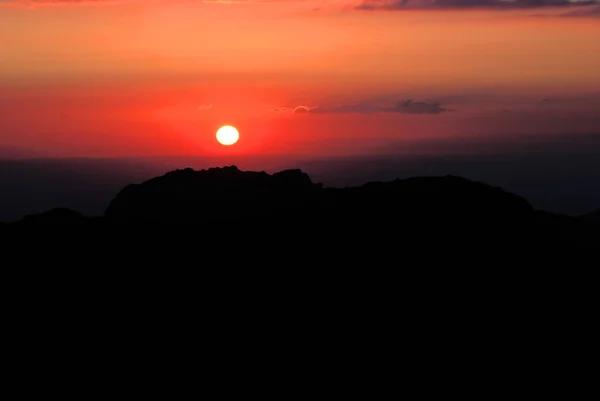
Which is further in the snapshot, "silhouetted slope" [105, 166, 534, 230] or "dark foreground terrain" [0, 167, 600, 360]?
"silhouetted slope" [105, 166, 534, 230]

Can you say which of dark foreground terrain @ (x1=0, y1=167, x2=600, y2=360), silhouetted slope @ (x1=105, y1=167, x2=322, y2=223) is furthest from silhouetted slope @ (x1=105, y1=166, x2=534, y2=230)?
dark foreground terrain @ (x1=0, y1=167, x2=600, y2=360)

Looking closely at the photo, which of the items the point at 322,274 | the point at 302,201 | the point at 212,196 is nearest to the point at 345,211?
the point at 302,201

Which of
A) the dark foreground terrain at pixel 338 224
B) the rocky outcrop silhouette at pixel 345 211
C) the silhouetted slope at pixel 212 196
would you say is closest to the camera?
the dark foreground terrain at pixel 338 224

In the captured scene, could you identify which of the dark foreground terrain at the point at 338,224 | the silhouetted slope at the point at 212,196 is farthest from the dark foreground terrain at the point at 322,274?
the silhouetted slope at the point at 212,196

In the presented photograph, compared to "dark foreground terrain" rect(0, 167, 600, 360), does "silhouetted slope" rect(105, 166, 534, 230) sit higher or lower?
higher

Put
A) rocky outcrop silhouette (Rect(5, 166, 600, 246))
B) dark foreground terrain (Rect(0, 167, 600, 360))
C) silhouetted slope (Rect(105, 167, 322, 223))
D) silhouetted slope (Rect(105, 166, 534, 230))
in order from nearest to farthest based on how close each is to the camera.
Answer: dark foreground terrain (Rect(0, 167, 600, 360)) < rocky outcrop silhouette (Rect(5, 166, 600, 246)) < silhouetted slope (Rect(105, 166, 534, 230)) < silhouetted slope (Rect(105, 167, 322, 223))

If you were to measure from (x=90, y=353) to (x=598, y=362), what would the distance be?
2576cm

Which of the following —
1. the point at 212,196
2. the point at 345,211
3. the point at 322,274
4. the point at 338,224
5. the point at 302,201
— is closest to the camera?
the point at 322,274

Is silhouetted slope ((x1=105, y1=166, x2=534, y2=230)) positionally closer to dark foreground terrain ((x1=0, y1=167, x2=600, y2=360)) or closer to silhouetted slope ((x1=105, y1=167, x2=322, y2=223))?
silhouetted slope ((x1=105, y1=167, x2=322, y2=223))

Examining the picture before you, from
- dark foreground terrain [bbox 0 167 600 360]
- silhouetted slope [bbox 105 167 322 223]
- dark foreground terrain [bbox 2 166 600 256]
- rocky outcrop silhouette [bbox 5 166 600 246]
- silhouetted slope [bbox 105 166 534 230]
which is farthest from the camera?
silhouetted slope [bbox 105 167 322 223]

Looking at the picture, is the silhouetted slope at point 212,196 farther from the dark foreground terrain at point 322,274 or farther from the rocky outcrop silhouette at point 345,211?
the dark foreground terrain at point 322,274

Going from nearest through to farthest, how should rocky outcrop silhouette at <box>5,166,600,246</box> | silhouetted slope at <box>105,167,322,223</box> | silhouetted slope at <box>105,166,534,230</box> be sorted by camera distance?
1. rocky outcrop silhouette at <box>5,166,600,246</box>
2. silhouetted slope at <box>105,166,534,230</box>
3. silhouetted slope at <box>105,167,322,223</box>

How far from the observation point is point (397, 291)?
49750 millimetres

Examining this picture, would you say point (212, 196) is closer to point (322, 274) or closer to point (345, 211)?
point (345, 211)
